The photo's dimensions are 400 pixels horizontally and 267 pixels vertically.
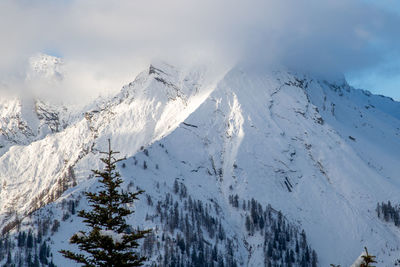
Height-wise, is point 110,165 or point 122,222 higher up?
point 110,165

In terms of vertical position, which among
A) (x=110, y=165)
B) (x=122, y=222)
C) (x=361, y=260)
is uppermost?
(x=110, y=165)

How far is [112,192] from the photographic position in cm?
4969

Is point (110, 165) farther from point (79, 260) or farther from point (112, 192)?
point (79, 260)

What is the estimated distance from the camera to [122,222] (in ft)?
161

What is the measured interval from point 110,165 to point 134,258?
8.71 metres

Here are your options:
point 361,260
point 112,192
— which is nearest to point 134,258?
point 112,192

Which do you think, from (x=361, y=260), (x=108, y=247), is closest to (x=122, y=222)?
(x=108, y=247)

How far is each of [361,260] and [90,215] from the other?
21.3 metres

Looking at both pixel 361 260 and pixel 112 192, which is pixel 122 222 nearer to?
pixel 112 192

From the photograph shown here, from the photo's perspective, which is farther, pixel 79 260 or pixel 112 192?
pixel 112 192

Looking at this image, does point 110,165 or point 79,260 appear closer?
point 79,260

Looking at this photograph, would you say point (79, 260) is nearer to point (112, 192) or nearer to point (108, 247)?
point (108, 247)

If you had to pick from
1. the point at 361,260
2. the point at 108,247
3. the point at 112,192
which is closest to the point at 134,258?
the point at 108,247

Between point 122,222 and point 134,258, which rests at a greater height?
point 122,222
